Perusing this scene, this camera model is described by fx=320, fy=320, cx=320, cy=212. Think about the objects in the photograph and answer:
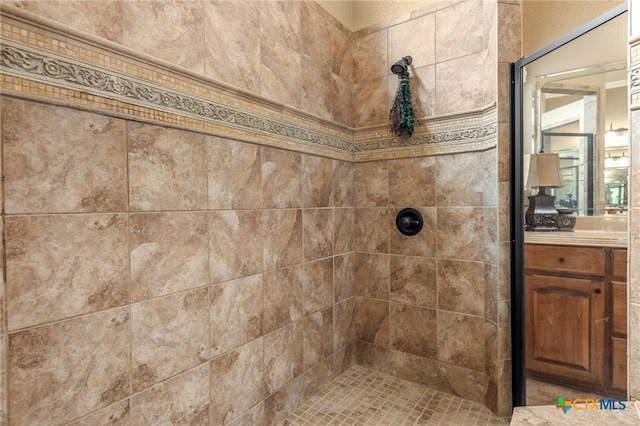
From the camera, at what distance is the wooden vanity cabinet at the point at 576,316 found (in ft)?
4.84

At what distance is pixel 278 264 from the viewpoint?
1619mm

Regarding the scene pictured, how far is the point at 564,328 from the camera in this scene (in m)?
1.67

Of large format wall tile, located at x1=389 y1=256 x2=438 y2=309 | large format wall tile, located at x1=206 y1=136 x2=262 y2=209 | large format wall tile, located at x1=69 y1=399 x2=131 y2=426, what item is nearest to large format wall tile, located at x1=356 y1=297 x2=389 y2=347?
large format wall tile, located at x1=389 y1=256 x2=438 y2=309

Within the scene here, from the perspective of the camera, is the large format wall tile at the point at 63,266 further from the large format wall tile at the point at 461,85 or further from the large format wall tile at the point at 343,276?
the large format wall tile at the point at 461,85

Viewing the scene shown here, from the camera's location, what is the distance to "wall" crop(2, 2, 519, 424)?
91 cm

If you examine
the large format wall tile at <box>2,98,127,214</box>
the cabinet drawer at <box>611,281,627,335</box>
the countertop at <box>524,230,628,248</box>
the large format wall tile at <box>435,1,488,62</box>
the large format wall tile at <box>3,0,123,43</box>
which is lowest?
the cabinet drawer at <box>611,281,627,335</box>

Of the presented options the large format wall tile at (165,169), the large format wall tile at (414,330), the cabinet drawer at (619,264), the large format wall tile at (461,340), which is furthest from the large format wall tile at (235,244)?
the cabinet drawer at (619,264)

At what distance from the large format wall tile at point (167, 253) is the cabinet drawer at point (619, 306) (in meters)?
1.82

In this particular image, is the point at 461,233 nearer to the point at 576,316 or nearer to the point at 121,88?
the point at 576,316

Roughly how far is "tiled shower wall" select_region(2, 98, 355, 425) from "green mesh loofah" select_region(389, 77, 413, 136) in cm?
60

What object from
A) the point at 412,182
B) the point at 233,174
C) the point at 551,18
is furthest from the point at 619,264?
the point at 233,174

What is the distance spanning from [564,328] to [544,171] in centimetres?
83

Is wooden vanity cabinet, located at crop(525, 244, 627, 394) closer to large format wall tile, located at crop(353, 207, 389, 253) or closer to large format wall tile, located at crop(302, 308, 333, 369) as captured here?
large format wall tile, located at crop(353, 207, 389, 253)

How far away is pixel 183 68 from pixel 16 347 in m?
1.00
